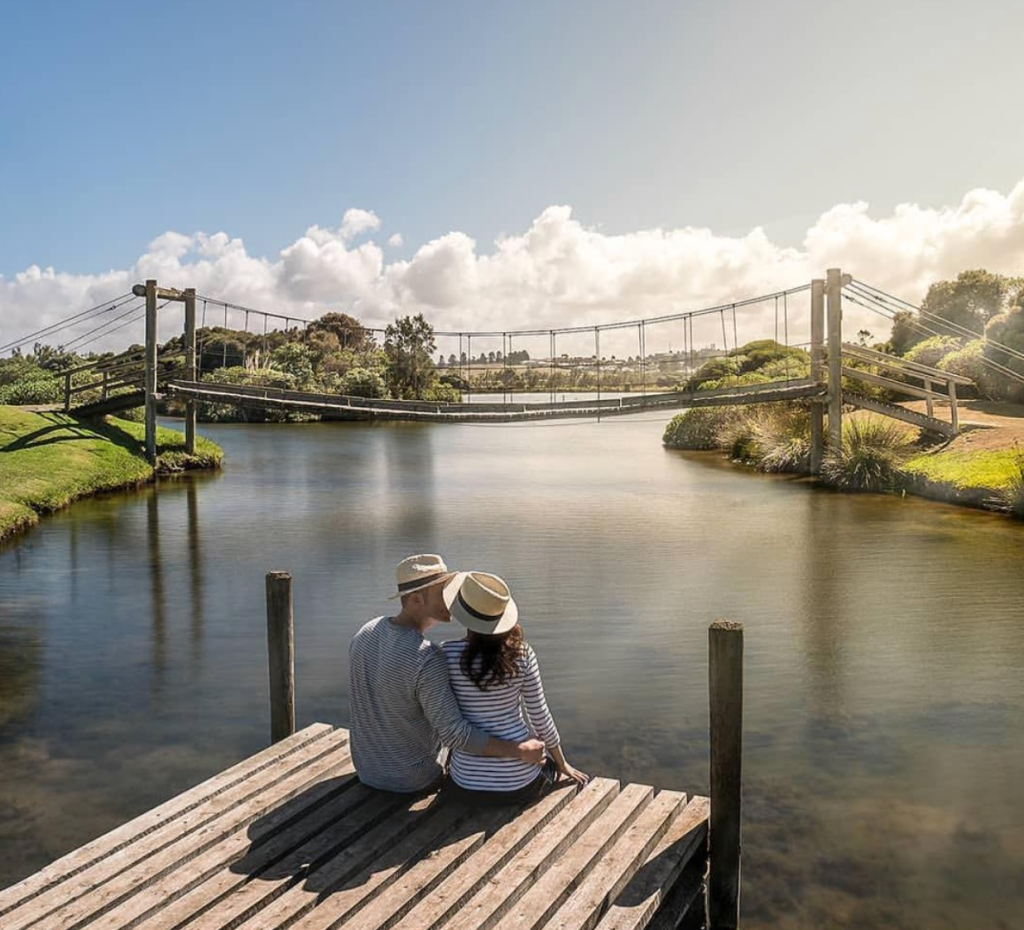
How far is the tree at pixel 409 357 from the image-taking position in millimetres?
57594

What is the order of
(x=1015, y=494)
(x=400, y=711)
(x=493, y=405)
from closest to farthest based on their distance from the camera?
(x=400, y=711), (x=1015, y=494), (x=493, y=405)

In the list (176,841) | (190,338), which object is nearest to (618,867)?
(176,841)

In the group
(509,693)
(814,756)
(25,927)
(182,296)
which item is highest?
(182,296)

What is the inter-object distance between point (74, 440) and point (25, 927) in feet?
85.6

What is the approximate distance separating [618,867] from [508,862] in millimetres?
529

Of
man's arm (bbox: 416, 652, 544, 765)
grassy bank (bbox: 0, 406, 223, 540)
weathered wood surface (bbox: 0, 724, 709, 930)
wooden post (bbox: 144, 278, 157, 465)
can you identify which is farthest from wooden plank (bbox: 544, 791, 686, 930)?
wooden post (bbox: 144, 278, 157, 465)

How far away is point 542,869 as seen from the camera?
4.54m

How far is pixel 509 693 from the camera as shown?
4855 millimetres

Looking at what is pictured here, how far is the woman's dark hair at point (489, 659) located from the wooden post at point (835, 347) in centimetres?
2406

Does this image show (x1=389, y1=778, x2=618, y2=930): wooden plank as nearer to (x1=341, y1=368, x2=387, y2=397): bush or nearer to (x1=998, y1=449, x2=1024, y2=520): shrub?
(x1=998, y1=449, x2=1024, y2=520): shrub

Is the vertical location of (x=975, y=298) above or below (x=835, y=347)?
above

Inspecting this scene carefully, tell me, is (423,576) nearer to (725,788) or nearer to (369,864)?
(369,864)

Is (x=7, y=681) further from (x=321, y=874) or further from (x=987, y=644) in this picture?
(x=987, y=644)

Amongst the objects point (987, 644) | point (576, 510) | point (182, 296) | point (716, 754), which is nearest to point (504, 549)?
point (576, 510)
